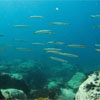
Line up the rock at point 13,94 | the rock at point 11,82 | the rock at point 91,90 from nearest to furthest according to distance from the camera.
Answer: the rock at point 91,90
the rock at point 13,94
the rock at point 11,82

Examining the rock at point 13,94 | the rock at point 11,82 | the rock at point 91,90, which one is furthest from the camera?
the rock at point 11,82

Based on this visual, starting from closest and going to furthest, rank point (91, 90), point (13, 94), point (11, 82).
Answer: point (91, 90)
point (13, 94)
point (11, 82)

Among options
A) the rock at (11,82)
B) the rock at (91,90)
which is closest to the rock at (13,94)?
the rock at (91,90)

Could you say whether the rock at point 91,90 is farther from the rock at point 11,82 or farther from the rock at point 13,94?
the rock at point 11,82

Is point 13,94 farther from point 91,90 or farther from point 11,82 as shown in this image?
point 11,82

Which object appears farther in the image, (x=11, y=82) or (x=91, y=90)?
(x=11, y=82)

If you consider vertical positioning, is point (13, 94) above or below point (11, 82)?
above

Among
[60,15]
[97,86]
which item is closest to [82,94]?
[97,86]

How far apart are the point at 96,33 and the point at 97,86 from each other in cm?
10578

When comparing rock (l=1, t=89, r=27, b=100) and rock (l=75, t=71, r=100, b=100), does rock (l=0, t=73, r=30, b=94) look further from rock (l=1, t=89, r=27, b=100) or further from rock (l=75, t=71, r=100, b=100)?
rock (l=75, t=71, r=100, b=100)

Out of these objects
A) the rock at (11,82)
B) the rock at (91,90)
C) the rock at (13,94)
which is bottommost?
the rock at (11,82)

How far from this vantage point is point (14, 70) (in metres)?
18.8

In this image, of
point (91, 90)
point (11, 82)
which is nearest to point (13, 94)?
point (91, 90)

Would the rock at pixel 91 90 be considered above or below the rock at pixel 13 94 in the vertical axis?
above
